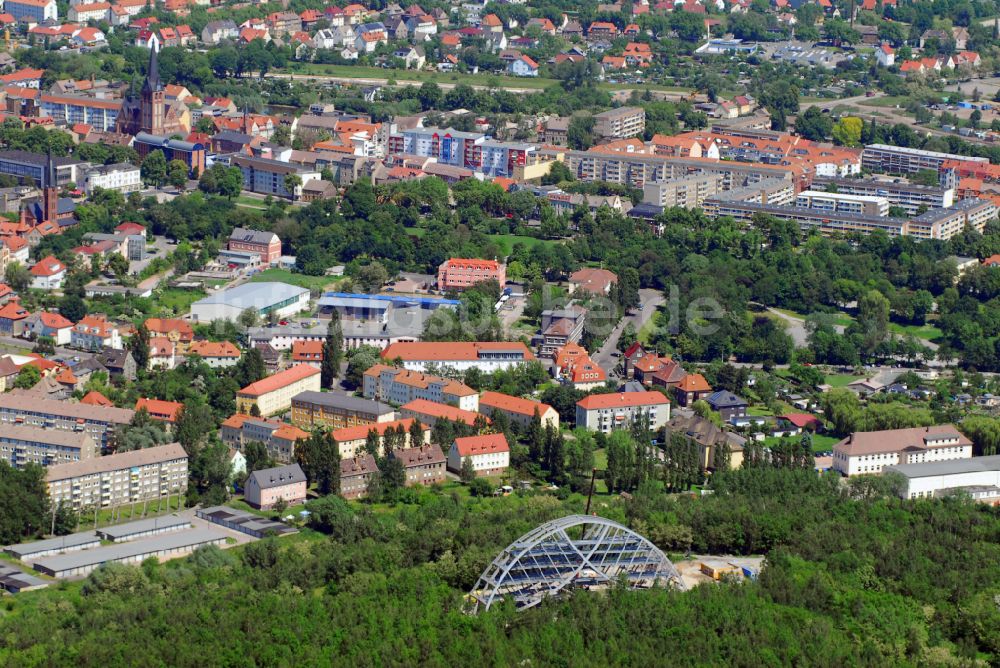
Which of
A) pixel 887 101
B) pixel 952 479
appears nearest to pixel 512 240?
pixel 952 479

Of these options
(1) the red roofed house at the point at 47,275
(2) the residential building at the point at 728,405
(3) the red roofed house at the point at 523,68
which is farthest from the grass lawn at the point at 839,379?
(3) the red roofed house at the point at 523,68

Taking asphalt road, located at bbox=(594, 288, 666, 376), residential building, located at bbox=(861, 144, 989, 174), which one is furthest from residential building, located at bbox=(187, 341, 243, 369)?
residential building, located at bbox=(861, 144, 989, 174)

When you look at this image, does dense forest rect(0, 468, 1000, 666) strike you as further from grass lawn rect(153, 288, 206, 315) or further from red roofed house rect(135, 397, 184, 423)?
grass lawn rect(153, 288, 206, 315)

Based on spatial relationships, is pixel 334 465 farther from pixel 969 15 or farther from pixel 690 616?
pixel 969 15

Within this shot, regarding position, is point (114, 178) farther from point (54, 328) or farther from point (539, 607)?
point (539, 607)

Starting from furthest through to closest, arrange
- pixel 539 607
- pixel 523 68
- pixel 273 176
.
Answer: pixel 523 68
pixel 273 176
pixel 539 607

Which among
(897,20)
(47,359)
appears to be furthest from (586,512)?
(897,20)

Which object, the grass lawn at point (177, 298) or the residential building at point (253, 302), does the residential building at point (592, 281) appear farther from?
the grass lawn at point (177, 298)
